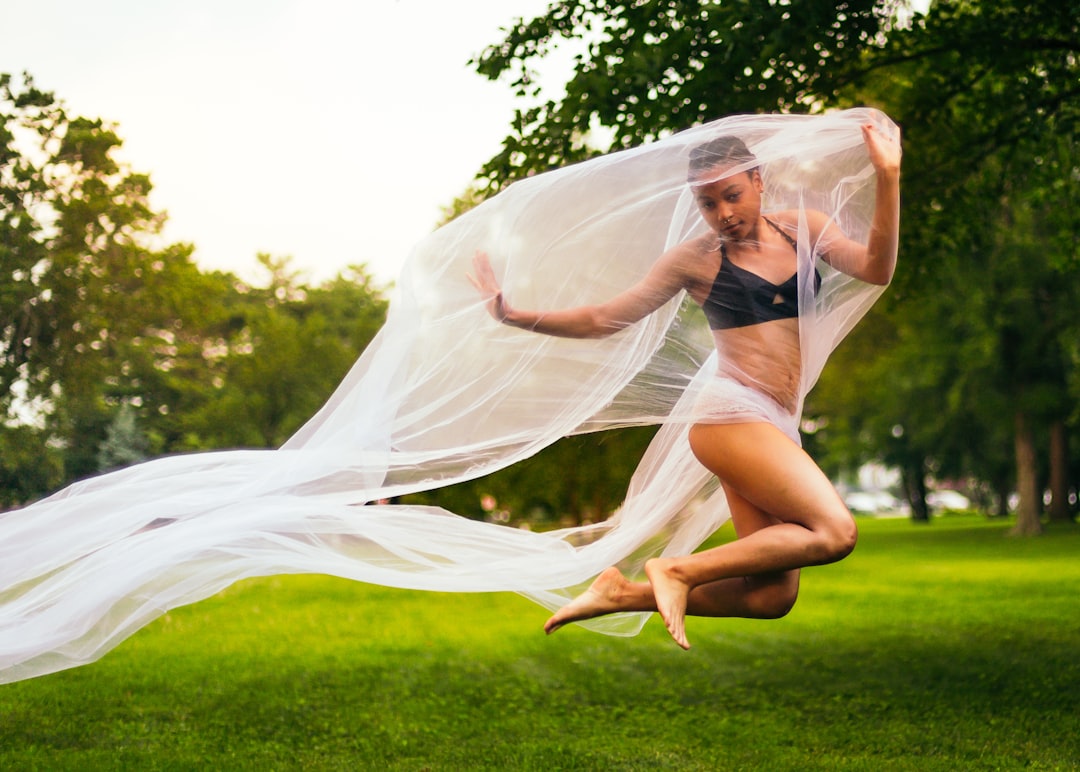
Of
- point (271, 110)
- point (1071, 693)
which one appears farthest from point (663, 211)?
point (271, 110)

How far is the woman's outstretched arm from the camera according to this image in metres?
4.29

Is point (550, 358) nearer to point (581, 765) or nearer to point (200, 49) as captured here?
point (581, 765)

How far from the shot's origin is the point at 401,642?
12.7 meters

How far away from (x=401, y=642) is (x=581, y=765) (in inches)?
256

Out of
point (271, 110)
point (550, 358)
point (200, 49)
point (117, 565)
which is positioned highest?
point (271, 110)

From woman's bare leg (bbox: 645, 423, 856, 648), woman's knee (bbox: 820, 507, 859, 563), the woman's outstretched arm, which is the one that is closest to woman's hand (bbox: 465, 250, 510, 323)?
the woman's outstretched arm

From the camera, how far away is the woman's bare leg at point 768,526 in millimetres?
3637

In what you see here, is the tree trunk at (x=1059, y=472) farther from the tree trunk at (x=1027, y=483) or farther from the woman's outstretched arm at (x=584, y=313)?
the woman's outstretched arm at (x=584, y=313)

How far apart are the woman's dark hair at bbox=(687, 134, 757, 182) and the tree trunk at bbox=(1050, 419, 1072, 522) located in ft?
105

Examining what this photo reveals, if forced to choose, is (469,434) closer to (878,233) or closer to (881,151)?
(878,233)

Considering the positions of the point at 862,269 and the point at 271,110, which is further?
the point at 271,110

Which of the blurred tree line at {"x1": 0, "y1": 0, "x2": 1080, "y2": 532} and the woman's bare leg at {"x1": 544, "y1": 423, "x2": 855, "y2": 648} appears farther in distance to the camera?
the blurred tree line at {"x1": 0, "y1": 0, "x2": 1080, "y2": 532}

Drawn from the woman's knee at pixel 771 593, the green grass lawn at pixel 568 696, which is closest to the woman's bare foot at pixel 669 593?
the woman's knee at pixel 771 593

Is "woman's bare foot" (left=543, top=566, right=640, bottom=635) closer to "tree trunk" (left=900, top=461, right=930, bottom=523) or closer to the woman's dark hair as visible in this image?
the woman's dark hair
